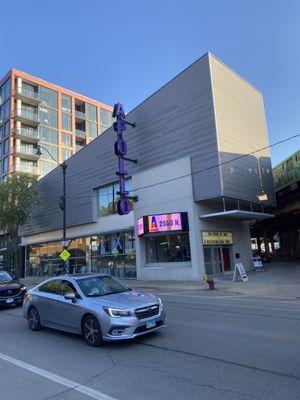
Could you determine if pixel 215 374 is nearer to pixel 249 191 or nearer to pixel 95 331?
pixel 95 331

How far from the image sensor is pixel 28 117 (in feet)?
192

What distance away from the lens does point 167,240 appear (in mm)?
26875

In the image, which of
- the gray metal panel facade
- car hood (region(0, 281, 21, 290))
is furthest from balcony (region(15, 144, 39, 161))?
car hood (region(0, 281, 21, 290))

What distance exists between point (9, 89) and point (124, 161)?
125ft

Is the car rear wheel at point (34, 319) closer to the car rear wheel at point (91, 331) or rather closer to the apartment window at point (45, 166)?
the car rear wheel at point (91, 331)

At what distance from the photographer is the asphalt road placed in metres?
4.97

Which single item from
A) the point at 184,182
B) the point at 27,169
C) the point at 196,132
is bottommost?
the point at 184,182

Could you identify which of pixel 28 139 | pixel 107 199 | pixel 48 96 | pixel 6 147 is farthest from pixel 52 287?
pixel 48 96

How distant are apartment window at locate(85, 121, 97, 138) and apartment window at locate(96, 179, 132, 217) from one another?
1399 inches

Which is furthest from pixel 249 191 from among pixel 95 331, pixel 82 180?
pixel 95 331

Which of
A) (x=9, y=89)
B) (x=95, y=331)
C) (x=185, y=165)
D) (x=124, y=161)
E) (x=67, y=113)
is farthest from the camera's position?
(x=67, y=113)

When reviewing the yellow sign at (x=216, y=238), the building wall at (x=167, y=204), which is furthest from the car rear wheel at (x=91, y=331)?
the yellow sign at (x=216, y=238)

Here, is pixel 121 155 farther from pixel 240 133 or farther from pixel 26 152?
pixel 26 152

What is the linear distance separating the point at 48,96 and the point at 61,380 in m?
62.0
